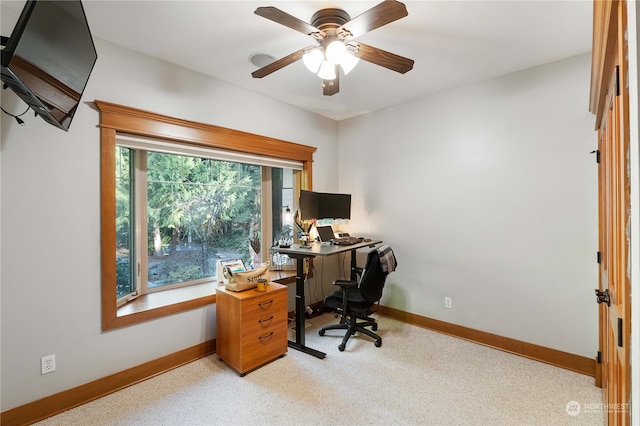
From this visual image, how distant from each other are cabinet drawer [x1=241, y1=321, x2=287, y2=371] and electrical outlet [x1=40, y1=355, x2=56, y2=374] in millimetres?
1213

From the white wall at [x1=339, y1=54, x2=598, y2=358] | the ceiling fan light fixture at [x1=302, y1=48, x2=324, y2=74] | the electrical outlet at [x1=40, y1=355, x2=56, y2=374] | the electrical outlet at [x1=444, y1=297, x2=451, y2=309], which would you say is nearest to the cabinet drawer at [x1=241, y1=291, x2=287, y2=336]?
the electrical outlet at [x1=40, y1=355, x2=56, y2=374]

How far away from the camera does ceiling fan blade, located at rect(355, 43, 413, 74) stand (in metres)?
1.80

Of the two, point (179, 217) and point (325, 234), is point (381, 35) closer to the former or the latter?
point (325, 234)

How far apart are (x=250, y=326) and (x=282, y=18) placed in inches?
85.7

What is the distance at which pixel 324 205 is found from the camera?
3.59 meters

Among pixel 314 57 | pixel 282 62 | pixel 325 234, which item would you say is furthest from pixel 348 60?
pixel 325 234

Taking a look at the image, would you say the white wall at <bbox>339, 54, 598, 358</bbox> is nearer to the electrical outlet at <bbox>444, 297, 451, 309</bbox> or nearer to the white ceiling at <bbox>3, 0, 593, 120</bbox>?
the electrical outlet at <bbox>444, 297, 451, 309</bbox>

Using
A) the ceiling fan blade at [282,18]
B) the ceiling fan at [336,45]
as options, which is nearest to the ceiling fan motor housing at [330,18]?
the ceiling fan at [336,45]

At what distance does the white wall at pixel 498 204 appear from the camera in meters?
2.44

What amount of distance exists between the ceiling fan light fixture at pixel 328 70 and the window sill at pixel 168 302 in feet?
7.06

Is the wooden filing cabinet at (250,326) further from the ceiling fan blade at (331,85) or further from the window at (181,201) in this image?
the ceiling fan blade at (331,85)

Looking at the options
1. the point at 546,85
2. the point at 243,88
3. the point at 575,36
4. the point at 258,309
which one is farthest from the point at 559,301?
the point at 243,88

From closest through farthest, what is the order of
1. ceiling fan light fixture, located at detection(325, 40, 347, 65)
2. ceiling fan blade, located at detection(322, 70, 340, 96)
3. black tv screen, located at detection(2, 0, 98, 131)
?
black tv screen, located at detection(2, 0, 98, 131)
ceiling fan light fixture, located at detection(325, 40, 347, 65)
ceiling fan blade, located at detection(322, 70, 340, 96)

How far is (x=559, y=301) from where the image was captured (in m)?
2.53
